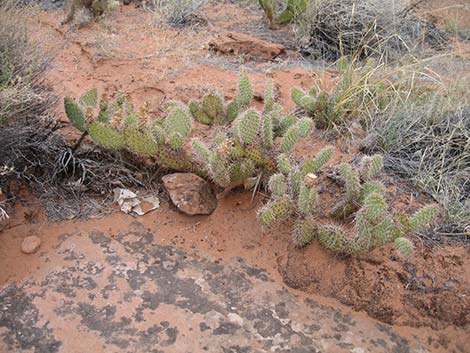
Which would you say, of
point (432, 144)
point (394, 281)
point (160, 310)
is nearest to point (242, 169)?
point (160, 310)

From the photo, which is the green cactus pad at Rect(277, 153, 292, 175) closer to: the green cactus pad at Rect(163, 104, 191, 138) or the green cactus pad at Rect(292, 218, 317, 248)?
the green cactus pad at Rect(292, 218, 317, 248)

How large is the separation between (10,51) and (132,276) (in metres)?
1.75

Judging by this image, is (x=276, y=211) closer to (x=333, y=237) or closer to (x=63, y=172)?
(x=333, y=237)

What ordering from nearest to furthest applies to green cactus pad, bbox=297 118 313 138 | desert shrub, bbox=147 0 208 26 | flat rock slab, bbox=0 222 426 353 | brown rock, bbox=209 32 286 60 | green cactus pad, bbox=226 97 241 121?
flat rock slab, bbox=0 222 426 353 < green cactus pad, bbox=297 118 313 138 < green cactus pad, bbox=226 97 241 121 < brown rock, bbox=209 32 286 60 < desert shrub, bbox=147 0 208 26

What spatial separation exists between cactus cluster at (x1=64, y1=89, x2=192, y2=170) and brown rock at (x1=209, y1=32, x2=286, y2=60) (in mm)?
1988

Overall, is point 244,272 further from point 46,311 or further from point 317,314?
point 46,311

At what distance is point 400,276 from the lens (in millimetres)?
3139

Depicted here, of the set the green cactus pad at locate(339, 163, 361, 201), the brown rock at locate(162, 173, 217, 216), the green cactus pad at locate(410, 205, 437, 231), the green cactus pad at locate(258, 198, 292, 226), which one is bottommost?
the brown rock at locate(162, 173, 217, 216)

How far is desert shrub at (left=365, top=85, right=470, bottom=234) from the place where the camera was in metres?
3.65

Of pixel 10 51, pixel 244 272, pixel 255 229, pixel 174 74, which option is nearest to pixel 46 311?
pixel 244 272

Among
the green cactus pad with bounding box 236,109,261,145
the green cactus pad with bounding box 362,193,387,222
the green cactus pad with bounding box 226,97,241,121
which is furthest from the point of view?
the green cactus pad with bounding box 226,97,241,121

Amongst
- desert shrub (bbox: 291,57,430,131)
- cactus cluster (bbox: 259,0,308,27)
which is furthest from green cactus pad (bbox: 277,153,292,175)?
cactus cluster (bbox: 259,0,308,27)

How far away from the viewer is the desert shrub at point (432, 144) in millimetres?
3650

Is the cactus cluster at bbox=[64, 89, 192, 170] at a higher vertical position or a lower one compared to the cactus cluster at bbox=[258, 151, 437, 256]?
higher
